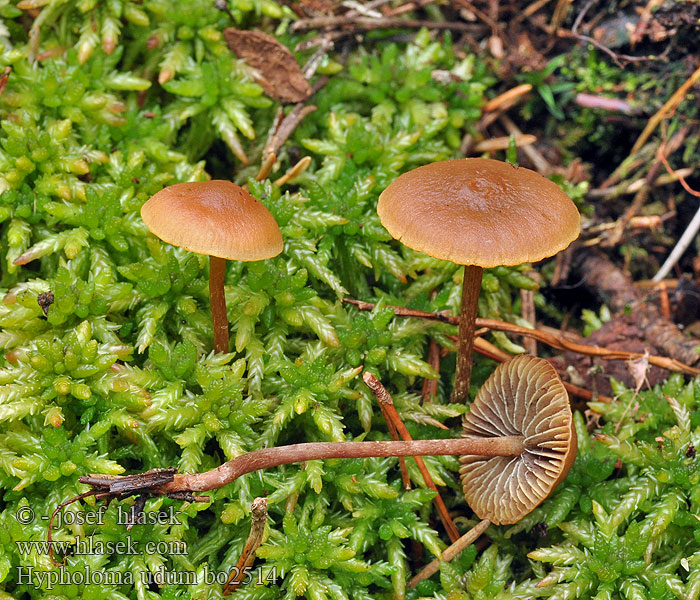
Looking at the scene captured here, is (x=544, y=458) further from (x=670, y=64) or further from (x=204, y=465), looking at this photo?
(x=670, y=64)

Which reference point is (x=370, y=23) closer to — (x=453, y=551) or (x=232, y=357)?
→ (x=232, y=357)

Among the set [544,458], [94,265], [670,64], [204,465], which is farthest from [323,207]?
[670,64]

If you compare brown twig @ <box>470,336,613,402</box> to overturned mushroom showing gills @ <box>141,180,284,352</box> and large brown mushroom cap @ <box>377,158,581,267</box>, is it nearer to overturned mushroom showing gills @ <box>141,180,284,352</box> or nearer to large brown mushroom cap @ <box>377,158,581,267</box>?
large brown mushroom cap @ <box>377,158,581,267</box>

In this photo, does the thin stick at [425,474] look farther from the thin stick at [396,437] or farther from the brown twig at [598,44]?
the brown twig at [598,44]

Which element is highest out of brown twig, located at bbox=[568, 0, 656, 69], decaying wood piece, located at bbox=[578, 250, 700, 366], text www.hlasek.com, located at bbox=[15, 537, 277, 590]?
brown twig, located at bbox=[568, 0, 656, 69]

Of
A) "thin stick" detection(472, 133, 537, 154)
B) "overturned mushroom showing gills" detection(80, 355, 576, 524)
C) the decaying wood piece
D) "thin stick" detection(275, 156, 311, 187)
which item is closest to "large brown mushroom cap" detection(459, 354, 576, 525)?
"overturned mushroom showing gills" detection(80, 355, 576, 524)

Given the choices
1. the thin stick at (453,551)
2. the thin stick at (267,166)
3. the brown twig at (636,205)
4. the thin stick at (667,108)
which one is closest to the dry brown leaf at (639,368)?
the brown twig at (636,205)

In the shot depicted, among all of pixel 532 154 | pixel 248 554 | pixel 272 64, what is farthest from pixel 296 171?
pixel 248 554
